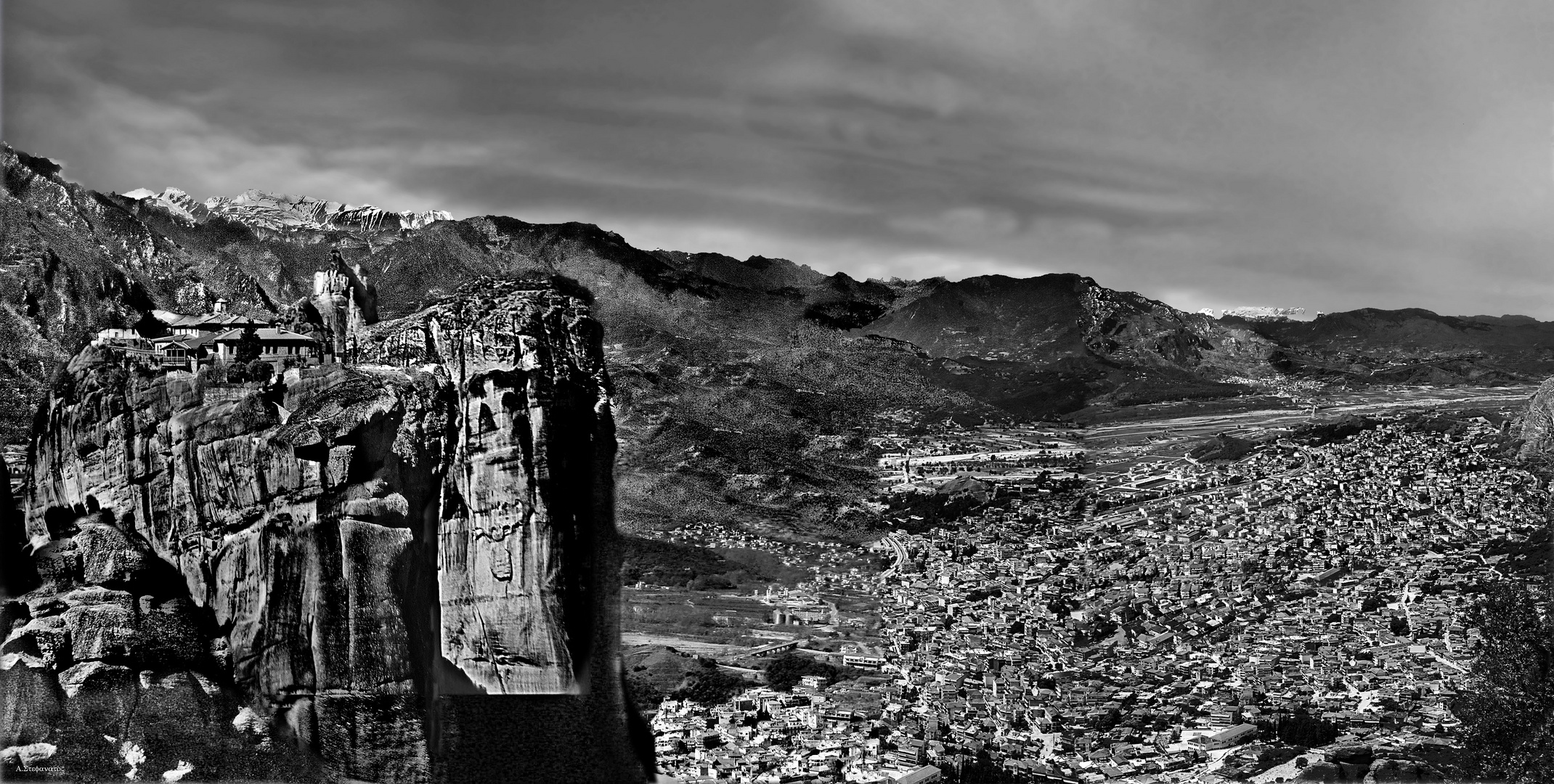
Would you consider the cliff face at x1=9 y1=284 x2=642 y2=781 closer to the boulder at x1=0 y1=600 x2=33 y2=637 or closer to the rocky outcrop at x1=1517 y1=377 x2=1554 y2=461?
the boulder at x1=0 y1=600 x2=33 y2=637

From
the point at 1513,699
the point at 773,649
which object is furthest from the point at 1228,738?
the point at 773,649

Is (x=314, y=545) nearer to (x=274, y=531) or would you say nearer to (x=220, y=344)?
(x=274, y=531)

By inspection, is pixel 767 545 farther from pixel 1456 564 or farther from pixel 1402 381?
pixel 1402 381

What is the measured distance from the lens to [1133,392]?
3694cm

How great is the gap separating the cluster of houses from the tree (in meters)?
11.4

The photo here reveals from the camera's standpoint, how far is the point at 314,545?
7926mm

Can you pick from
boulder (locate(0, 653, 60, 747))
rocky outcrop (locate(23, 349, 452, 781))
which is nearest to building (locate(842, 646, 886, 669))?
rocky outcrop (locate(23, 349, 452, 781))

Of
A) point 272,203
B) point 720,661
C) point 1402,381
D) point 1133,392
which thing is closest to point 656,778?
point 720,661

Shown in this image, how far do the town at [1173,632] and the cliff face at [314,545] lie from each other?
269 inches

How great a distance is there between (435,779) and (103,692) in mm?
2180

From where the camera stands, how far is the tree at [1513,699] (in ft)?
39.2

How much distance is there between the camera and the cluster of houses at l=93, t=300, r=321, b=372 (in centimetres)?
869

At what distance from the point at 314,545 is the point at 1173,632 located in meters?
16.9

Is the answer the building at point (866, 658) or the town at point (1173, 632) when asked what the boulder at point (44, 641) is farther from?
the building at point (866, 658)
